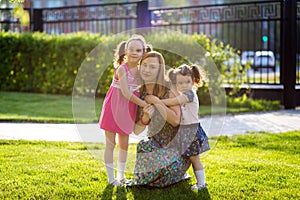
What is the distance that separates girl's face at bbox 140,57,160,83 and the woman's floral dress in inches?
Result: 10.7

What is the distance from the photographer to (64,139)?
6473 millimetres

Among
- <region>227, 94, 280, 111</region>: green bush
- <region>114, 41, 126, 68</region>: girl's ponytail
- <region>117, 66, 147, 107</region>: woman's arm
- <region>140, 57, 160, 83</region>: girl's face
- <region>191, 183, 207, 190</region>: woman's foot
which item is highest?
<region>114, 41, 126, 68</region>: girl's ponytail

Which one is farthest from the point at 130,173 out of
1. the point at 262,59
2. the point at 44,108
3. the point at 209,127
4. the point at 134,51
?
the point at 262,59

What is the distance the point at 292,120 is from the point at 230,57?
2.03 meters

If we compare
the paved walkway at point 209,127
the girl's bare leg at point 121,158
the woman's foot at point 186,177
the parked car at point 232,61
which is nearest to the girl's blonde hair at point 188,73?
the girl's bare leg at point 121,158

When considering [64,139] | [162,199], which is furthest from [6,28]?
[162,199]

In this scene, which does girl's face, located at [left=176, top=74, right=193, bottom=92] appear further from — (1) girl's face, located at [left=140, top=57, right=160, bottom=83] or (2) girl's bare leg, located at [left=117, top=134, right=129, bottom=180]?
(2) girl's bare leg, located at [left=117, top=134, right=129, bottom=180]

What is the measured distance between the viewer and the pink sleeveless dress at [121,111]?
423 centimetres

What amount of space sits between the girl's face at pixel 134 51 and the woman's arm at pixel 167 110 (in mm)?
328

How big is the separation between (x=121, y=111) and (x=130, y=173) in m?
0.65

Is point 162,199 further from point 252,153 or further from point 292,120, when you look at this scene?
point 292,120

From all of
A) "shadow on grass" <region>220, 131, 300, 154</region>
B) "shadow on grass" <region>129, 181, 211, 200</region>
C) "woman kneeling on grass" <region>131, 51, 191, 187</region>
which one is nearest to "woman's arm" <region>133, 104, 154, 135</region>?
"woman kneeling on grass" <region>131, 51, 191, 187</region>

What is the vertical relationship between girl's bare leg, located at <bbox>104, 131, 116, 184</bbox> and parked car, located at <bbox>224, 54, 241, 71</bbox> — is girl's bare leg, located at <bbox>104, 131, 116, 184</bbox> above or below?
below

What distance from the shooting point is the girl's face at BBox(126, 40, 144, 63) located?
14.0ft
